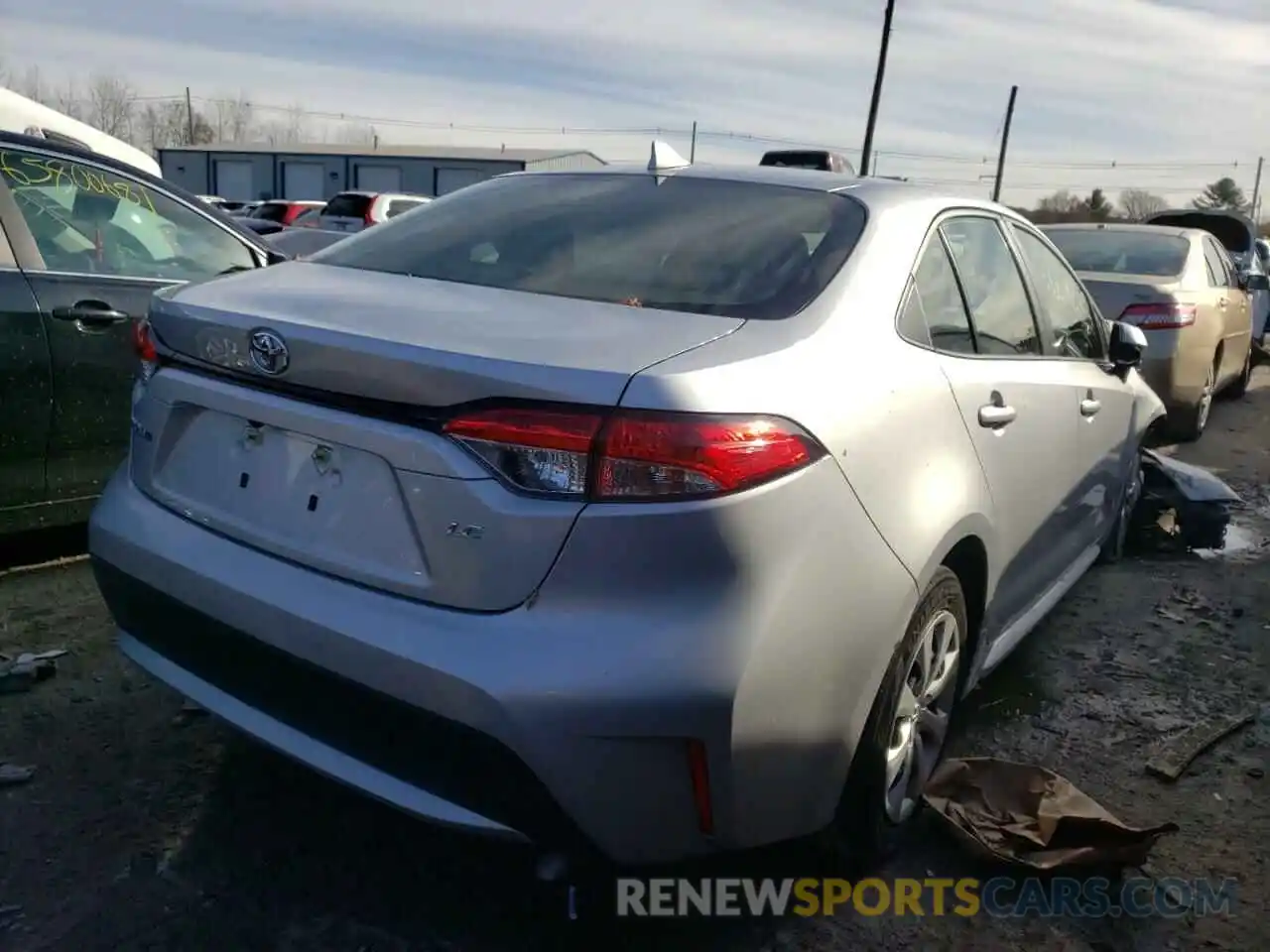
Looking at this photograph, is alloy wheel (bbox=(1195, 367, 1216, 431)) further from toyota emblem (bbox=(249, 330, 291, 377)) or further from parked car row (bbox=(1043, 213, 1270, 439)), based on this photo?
toyota emblem (bbox=(249, 330, 291, 377))

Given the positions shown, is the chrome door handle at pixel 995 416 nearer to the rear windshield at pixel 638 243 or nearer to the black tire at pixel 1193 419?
the rear windshield at pixel 638 243

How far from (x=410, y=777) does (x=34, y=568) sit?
2.77 meters

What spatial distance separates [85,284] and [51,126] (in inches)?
321

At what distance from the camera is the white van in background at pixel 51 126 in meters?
9.70

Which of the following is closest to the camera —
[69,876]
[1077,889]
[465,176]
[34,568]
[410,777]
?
[410,777]

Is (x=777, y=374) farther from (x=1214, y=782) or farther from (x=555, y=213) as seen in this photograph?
(x=1214, y=782)

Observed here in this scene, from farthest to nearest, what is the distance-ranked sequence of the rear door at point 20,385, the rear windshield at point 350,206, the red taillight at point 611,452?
1. the rear windshield at point 350,206
2. the rear door at point 20,385
3. the red taillight at point 611,452

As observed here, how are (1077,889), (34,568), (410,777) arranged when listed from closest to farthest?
(410,777) < (1077,889) < (34,568)

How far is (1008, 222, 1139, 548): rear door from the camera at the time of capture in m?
3.47

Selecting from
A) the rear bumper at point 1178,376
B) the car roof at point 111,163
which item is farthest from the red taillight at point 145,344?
the rear bumper at point 1178,376

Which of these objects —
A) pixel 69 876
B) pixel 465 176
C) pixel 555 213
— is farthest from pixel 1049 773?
pixel 465 176

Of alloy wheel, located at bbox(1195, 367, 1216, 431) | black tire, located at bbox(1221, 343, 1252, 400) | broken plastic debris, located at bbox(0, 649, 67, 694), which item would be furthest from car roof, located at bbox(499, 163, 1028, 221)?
black tire, located at bbox(1221, 343, 1252, 400)

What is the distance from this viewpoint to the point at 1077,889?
250cm

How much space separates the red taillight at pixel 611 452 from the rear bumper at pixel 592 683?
0.07 m
